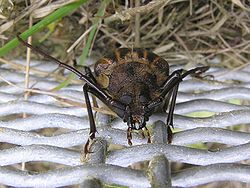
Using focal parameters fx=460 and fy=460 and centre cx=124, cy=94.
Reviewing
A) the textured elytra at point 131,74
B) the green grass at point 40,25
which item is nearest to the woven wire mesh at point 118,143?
the textured elytra at point 131,74

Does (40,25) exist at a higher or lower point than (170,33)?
lower

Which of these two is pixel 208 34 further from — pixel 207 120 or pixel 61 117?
pixel 61 117

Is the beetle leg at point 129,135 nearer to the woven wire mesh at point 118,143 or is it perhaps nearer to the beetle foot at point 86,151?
the woven wire mesh at point 118,143

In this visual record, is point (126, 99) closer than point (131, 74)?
Yes

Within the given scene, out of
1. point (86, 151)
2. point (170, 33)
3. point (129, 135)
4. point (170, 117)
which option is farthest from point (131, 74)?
point (170, 33)

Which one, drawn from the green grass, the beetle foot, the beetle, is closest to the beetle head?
the beetle

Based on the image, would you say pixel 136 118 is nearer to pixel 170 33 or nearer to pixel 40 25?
pixel 40 25

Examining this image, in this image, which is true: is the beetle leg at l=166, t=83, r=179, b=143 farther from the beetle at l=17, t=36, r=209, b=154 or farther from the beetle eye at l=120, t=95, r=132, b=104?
the beetle eye at l=120, t=95, r=132, b=104

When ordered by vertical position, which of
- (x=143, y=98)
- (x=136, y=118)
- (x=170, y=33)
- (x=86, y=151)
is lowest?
(x=86, y=151)
